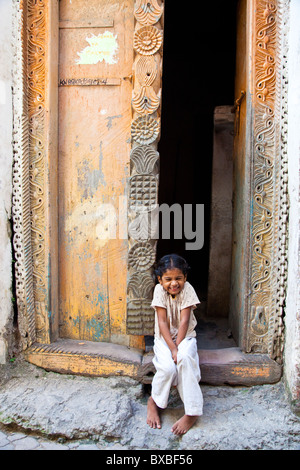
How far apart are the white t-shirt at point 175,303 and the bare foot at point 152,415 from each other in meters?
0.43

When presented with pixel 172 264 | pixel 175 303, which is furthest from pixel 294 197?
pixel 175 303

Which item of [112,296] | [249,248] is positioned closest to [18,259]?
[112,296]

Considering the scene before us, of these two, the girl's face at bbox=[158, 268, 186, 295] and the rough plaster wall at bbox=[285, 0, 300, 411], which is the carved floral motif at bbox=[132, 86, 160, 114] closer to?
the rough plaster wall at bbox=[285, 0, 300, 411]

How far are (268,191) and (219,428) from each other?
1585 millimetres

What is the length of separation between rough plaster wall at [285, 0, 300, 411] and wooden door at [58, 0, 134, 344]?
1.12 meters

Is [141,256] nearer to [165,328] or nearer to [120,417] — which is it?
[165,328]

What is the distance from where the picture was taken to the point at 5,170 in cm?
275

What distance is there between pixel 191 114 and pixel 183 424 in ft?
17.2

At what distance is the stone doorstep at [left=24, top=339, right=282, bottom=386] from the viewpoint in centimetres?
273

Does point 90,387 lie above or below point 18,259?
below

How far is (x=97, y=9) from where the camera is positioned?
282 cm

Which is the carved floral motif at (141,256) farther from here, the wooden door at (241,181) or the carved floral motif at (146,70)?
the carved floral motif at (146,70)

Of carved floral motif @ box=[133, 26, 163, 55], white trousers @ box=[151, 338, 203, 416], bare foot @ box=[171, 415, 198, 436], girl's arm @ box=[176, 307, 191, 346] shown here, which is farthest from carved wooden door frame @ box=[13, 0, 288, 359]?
bare foot @ box=[171, 415, 198, 436]
